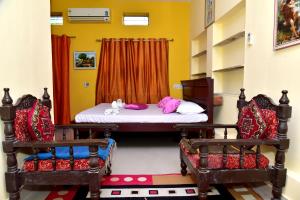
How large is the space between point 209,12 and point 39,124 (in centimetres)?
341

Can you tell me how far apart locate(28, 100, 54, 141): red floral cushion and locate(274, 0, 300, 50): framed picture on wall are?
2.23 metres

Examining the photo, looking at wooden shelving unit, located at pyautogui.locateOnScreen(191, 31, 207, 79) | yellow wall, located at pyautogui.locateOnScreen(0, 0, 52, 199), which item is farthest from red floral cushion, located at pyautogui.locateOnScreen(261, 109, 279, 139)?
wooden shelving unit, located at pyautogui.locateOnScreen(191, 31, 207, 79)

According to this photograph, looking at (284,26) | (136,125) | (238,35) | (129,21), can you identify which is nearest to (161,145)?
(136,125)

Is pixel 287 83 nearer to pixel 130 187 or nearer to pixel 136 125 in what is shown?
pixel 130 187

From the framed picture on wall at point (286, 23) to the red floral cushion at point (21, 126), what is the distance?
2.29 metres

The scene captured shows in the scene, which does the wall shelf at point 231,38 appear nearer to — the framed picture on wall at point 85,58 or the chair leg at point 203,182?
the chair leg at point 203,182

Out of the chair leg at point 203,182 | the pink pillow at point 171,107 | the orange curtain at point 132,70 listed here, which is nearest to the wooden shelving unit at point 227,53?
the pink pillow at point 171,107

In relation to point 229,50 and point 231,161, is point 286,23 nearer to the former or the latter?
point 231,161

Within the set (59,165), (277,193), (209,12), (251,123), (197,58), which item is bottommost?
(277,193)

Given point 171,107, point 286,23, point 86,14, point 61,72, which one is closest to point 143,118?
point 171,107

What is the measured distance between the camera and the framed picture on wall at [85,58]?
527 cm

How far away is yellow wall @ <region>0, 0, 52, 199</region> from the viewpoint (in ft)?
5.76

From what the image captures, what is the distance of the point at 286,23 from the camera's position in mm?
1941

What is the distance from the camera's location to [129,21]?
16.8 ft
